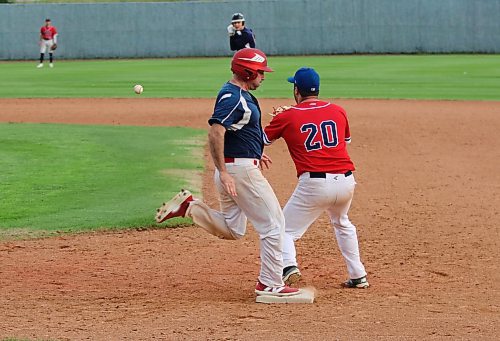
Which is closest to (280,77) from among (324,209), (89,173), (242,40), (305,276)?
(242,40)

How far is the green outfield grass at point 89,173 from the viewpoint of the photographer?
10.9 meters

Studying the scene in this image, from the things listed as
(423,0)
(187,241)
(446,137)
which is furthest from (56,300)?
(423,0)

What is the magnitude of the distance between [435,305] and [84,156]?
9052 millimetres

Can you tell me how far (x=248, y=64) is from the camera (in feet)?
23.6

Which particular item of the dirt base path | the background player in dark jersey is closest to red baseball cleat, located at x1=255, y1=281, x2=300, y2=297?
the dirt base path

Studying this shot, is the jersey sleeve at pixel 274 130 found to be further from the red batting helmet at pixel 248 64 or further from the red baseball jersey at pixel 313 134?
the red batting helmet at pixel 248 64

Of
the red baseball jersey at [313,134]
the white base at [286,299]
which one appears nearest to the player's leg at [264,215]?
the white base at [286,299]

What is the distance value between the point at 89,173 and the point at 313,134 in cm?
669

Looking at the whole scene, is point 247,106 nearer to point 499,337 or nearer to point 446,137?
point 499,337

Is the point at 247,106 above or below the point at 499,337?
above

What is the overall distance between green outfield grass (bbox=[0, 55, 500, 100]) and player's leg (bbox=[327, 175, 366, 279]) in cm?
1698

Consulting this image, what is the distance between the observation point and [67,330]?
21.3 ft

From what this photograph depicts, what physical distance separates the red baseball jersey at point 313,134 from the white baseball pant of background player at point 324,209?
103mm

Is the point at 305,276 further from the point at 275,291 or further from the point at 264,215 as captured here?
the point at 264,215
